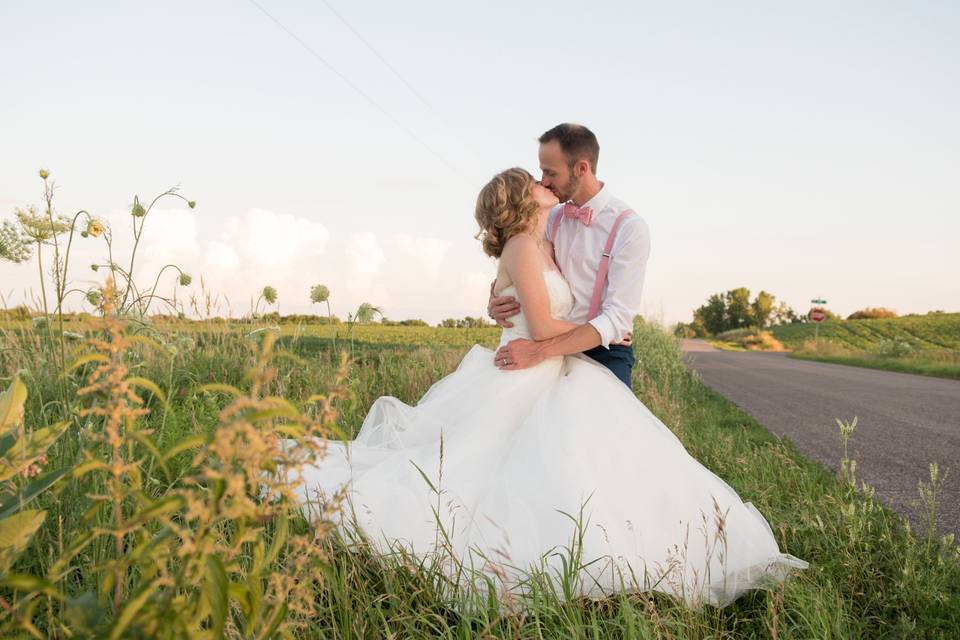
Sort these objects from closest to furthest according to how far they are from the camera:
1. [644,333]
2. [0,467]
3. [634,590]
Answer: [0,467] → [634,590] → [644,333]

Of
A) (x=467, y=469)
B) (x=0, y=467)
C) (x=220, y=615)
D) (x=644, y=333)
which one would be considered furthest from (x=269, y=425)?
(x=644, y=333)

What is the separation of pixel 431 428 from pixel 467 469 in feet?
1.89

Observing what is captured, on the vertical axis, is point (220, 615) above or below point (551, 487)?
above

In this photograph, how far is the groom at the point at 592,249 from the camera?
13.5ft

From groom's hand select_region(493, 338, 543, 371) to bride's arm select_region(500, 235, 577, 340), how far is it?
0.27 ft

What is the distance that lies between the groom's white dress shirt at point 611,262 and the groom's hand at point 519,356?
0.44m

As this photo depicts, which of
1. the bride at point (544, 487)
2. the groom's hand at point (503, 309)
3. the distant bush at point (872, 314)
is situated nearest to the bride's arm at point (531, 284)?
the bride at point (544, 487)

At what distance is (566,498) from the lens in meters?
2.86

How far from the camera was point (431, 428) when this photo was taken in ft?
12.3

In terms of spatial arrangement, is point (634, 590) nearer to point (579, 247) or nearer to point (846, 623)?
point (846, 623)

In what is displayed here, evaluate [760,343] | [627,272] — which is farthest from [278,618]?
[760,343]

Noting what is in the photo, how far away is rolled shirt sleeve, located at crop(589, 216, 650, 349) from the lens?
419 cm

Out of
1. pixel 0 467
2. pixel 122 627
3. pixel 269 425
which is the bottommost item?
pixel 122 627

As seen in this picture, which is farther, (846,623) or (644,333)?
(644,333)
